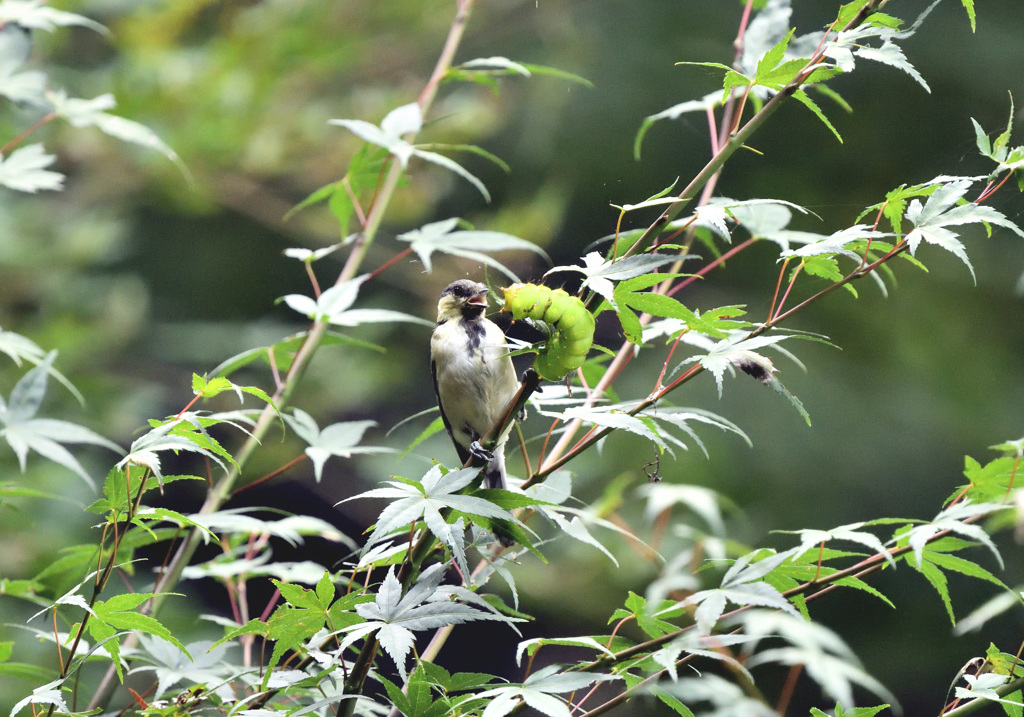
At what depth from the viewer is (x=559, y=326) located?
0.81 metres

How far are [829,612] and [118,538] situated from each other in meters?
3.69

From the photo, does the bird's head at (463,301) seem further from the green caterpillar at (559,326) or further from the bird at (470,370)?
the green caterpillar at (559,326)

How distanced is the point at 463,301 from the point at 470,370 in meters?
0.12

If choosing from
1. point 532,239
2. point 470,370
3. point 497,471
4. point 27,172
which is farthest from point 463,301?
point 532,239

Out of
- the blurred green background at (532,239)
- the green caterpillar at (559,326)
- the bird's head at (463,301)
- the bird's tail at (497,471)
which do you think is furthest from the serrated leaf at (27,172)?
the blurred green background at (532,239)

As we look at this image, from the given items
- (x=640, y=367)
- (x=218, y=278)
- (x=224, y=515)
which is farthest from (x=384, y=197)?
(x=218, y=278)

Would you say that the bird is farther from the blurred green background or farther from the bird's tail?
the blurred green background

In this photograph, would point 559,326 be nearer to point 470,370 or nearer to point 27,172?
point 470,370

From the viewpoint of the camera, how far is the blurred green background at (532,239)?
3.19 meters

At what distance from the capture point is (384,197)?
4.66ft

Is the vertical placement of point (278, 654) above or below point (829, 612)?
above

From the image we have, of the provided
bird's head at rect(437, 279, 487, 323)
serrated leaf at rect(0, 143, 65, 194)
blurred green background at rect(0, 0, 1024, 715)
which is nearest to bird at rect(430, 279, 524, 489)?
bird's head at rect(437, 279, 487, 323)

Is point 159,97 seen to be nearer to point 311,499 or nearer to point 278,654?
point 311,499

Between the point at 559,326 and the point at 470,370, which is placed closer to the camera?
the point at 559,326
